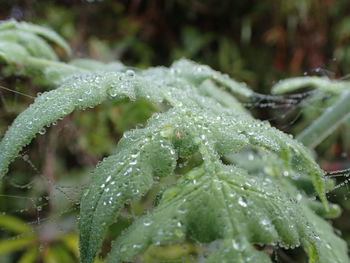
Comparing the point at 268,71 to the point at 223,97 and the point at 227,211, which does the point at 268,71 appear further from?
the point at 227,211

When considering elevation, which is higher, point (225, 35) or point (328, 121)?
point (225, 35)

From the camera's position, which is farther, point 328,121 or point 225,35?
point 225,35

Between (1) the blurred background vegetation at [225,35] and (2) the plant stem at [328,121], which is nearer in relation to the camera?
(2) the plant stem at [328,121]

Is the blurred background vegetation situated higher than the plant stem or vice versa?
the blurred background vegetation

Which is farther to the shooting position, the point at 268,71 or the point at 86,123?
the point at 268,71

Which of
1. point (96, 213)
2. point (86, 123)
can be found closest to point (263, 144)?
point (96, 213)

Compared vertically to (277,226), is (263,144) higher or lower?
higher

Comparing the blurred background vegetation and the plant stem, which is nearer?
the plant stem

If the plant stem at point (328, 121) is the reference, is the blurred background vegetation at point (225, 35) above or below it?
above
